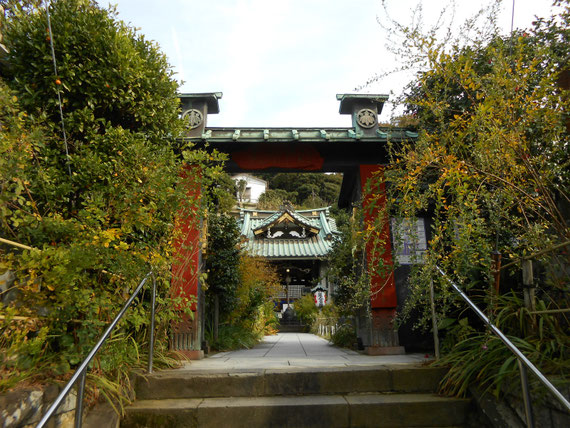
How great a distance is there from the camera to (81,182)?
10.8 ft

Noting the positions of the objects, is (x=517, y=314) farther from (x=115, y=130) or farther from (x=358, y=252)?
(x=115, y=130)

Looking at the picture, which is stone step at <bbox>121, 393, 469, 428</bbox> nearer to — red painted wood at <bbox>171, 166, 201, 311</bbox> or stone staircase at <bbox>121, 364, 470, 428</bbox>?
stone staircase at <bbox>121, 364, 470, 428</bbox>

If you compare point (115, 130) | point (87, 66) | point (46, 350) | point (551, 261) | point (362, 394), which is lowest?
point (362, 394)

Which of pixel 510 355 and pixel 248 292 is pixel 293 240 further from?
pixel 510 355

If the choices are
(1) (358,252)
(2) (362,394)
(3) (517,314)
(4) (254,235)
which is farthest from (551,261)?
(4) (254,235)

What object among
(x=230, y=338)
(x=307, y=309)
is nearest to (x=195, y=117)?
(x=230, y=338)

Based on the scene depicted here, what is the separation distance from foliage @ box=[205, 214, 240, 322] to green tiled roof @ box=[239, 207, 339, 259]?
9685mm

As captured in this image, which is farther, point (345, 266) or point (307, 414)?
point (345, 266)

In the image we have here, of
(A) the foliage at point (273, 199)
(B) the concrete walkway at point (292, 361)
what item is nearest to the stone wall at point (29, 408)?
(B) the concrete walkway at point (292, 361)

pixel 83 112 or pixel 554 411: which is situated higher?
pixel 83 112

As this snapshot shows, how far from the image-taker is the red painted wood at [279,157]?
5.98 metres

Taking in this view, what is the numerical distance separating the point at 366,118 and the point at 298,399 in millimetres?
4263

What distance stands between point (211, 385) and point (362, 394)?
4.51ft

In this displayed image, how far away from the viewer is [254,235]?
20.2m
